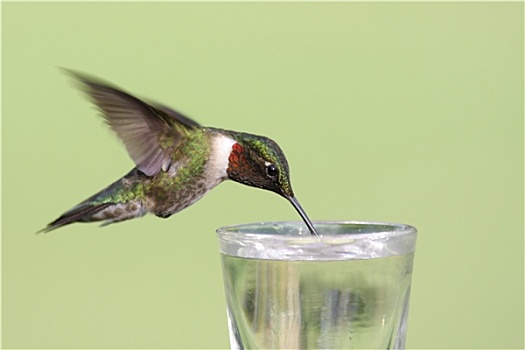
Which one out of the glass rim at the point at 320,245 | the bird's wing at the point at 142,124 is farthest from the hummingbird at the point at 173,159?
the glass rim at the point at 320,245

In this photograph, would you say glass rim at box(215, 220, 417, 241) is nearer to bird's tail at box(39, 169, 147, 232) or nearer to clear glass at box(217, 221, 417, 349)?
clear glass at box(217, 221, 417, 349)

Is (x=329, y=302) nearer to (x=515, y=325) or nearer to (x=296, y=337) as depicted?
(x=296, y=337)

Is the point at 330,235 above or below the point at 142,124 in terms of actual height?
below

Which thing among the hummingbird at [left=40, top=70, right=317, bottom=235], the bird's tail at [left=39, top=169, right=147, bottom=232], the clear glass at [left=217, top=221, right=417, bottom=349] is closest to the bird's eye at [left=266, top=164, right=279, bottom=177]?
the hummingbird at [left=40, top=70, right=317, bottom=235]

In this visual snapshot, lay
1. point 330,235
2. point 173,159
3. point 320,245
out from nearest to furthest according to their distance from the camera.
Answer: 1. point 320,245
2. point 330,235
3. point 173,159

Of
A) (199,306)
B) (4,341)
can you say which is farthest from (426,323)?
(4,341)

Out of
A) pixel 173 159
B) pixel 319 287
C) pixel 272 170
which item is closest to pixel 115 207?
pixel 173 159

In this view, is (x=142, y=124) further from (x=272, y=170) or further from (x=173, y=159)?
(x=272, y=170)

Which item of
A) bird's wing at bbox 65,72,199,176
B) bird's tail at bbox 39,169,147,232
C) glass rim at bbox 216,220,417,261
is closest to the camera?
glass rim at bbox 216,220,417,261
